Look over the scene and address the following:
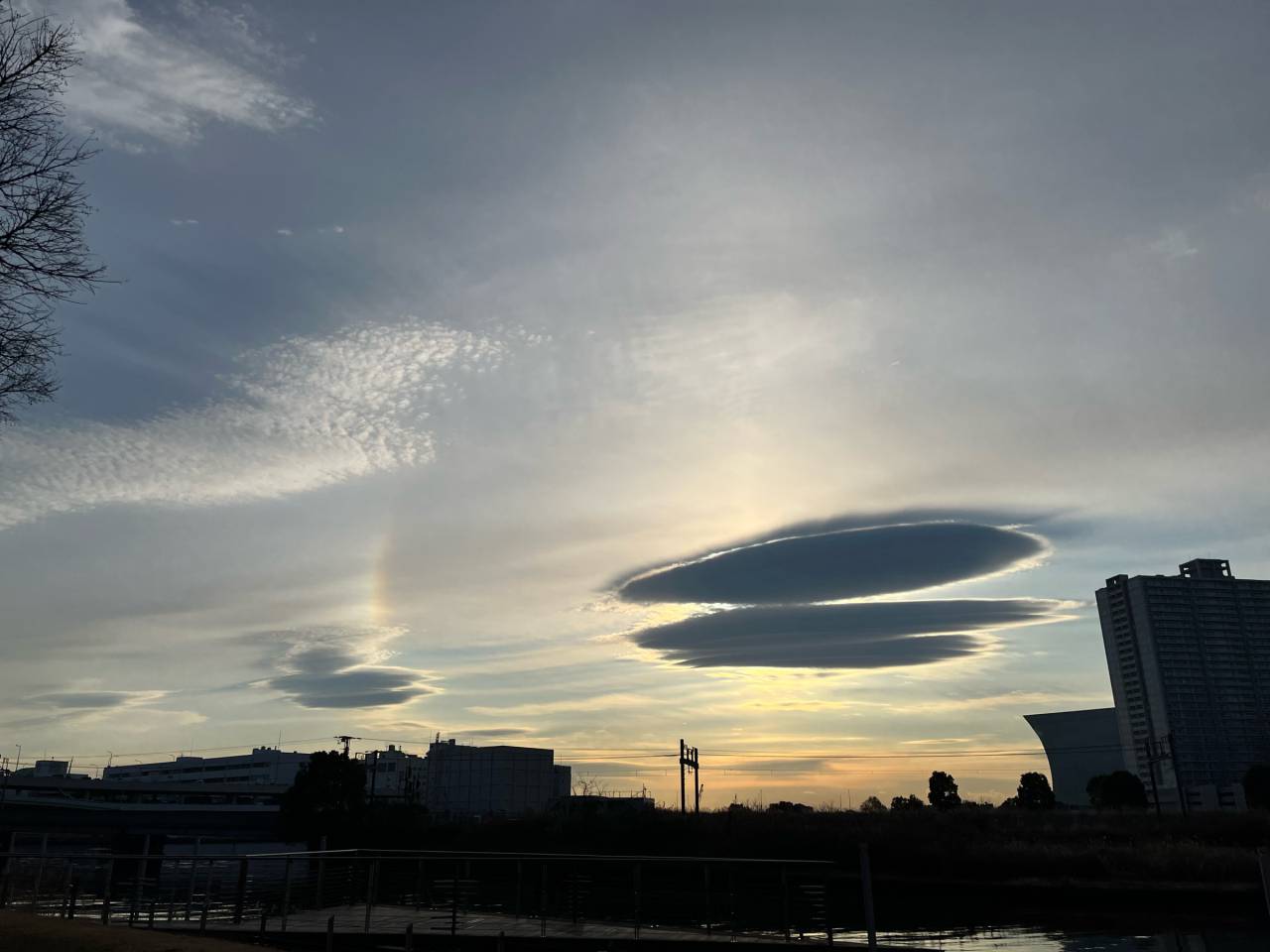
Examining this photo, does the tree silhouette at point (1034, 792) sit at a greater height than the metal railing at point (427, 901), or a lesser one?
greater

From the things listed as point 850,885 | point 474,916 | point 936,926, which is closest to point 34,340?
point 474,916

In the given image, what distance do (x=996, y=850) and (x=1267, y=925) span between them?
28220 millimetres

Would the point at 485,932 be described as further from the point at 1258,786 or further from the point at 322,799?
the point at 1258,786

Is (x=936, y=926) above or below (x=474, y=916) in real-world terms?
below

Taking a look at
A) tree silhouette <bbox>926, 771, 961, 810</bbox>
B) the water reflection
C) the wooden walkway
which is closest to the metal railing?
the wooden walkway

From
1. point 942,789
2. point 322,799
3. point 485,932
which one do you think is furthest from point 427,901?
point 942,789

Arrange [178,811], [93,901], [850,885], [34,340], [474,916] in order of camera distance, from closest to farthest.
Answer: [34,340]
[474,916]
[93,901]
[850,885]
[178,811]

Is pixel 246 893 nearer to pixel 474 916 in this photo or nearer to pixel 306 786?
pixel 474 916

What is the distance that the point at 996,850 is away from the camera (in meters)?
76.3

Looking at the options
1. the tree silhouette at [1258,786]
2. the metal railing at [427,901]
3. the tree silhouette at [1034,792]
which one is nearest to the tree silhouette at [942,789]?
the tree silhouette at [1034,792]

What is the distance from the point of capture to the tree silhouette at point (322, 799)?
84375mm

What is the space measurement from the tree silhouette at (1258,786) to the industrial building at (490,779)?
104 metres

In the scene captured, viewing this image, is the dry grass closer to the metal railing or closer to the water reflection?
the metal railing

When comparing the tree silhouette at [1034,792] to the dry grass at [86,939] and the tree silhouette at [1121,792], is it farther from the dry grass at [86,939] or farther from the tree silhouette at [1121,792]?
the dry grass at [86,939]
